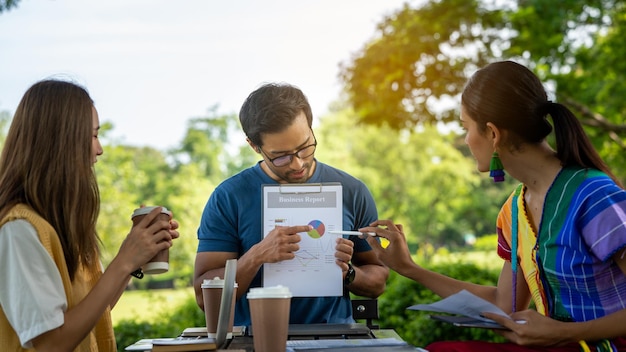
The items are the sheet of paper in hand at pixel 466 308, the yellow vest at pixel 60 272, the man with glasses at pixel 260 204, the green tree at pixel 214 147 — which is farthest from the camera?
the green tree at pixel 214 147

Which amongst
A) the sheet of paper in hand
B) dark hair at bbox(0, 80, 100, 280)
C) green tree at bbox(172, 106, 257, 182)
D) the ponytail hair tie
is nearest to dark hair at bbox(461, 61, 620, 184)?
the ponytail hair tie

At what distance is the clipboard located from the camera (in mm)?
2643

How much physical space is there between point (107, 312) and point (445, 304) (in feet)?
3.51

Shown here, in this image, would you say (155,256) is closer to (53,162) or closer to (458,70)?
(53,162)

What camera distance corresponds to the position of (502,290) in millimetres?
2533

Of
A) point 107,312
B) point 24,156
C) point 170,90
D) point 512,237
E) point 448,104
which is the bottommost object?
point 107,312

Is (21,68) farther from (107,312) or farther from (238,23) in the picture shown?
(107,312)

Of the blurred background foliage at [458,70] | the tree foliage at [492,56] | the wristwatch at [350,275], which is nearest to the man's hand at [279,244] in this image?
the wristwatch at [350,275]

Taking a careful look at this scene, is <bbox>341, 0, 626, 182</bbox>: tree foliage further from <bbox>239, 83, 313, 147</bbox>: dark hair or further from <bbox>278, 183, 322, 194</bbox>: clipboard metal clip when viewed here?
<bbox>278, 183, 322, 194</bbox>: clipboard metal clip

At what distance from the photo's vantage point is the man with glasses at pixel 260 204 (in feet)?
9.07

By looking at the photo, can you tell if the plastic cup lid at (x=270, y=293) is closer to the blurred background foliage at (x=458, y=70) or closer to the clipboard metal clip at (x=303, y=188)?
the clipboard metal clip at (x=303, y=188)

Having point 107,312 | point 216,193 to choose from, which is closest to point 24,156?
point 107,312

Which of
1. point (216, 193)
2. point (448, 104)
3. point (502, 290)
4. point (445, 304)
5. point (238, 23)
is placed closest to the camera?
point (445, 304)

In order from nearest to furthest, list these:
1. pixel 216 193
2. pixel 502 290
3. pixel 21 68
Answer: pixel 502 290
pixel 216 193
pixel 21 68
